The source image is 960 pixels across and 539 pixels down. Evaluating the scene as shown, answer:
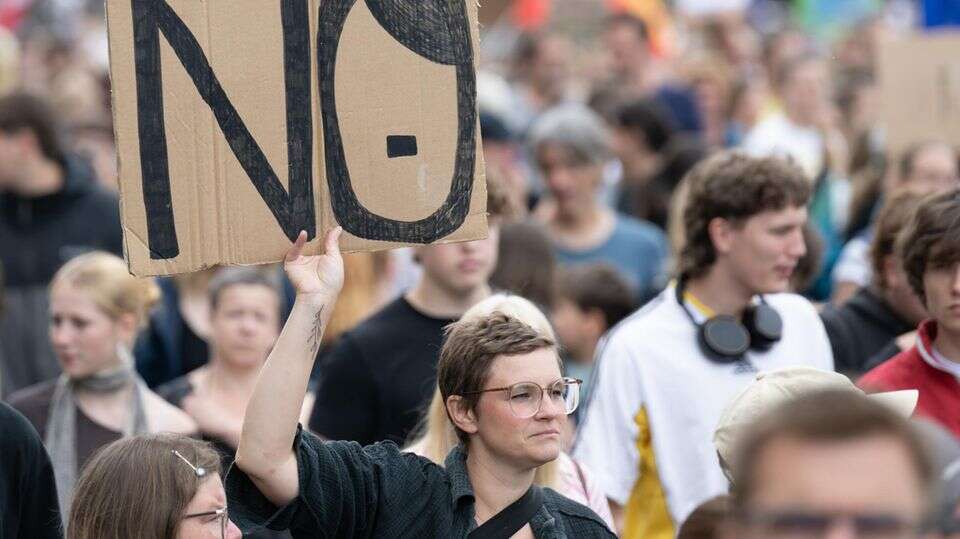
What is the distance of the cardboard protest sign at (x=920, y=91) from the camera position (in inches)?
292

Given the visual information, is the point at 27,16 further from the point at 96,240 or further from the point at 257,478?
the point at 257,478

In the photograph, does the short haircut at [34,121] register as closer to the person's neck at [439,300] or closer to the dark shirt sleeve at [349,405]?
the person's neck at [439,300]

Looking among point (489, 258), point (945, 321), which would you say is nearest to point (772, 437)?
point (945, 321)

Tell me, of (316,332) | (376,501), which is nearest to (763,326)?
(376,501)

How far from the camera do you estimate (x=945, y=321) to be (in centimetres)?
398

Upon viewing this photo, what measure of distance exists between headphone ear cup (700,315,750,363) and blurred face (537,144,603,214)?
2.96 meters

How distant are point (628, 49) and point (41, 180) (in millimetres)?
6599

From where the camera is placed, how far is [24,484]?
3.68 m

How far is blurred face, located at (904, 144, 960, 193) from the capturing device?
704cm

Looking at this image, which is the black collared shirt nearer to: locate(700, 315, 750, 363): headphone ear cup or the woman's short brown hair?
the woman's short brown hair

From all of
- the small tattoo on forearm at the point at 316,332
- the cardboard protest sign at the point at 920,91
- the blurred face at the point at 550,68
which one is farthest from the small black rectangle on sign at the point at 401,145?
the blurred face at the point at 550,68

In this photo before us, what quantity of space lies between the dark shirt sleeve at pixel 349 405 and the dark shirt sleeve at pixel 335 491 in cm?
140

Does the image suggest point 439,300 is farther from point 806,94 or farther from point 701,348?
point 806,94

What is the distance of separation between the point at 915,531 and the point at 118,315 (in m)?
3.97
